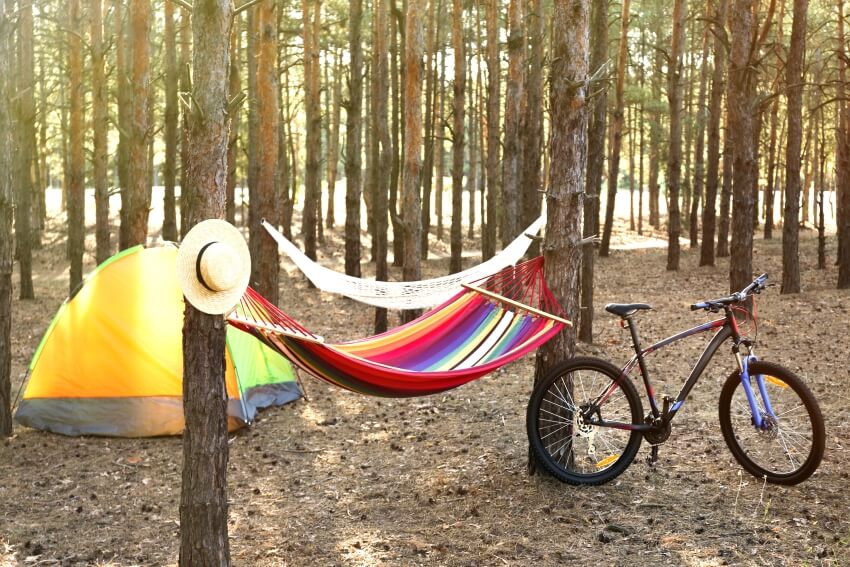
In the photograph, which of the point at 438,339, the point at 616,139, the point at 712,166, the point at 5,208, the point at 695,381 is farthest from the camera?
the point at 616,139

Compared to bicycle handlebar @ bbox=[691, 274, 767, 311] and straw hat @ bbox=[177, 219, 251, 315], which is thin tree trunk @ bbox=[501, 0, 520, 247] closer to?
bicycle handlebar @ bbox=[691, 274, 767, 311]

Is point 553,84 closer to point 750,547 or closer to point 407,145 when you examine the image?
point 750,547

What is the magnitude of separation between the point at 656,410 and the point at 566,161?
145 centimetres

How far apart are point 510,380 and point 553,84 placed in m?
3.36

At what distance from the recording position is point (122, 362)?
6.34 metres

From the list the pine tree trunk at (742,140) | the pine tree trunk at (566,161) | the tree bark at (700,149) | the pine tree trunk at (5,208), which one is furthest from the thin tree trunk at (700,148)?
the pine tree trunk at (5,208)

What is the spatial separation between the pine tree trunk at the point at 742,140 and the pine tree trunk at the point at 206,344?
7495 mm

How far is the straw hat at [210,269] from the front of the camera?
3.35 meters

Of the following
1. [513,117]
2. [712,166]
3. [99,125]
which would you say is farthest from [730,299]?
[712,166]

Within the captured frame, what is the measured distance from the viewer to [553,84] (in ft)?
15.5

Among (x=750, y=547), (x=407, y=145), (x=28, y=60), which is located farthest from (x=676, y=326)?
(x=28, y=60)

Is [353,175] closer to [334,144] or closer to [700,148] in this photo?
[700,148]

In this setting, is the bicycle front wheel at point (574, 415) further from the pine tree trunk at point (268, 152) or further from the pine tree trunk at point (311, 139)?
the pine tree trunk at point (311, 139)

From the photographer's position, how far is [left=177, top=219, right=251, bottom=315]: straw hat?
11.0ft
